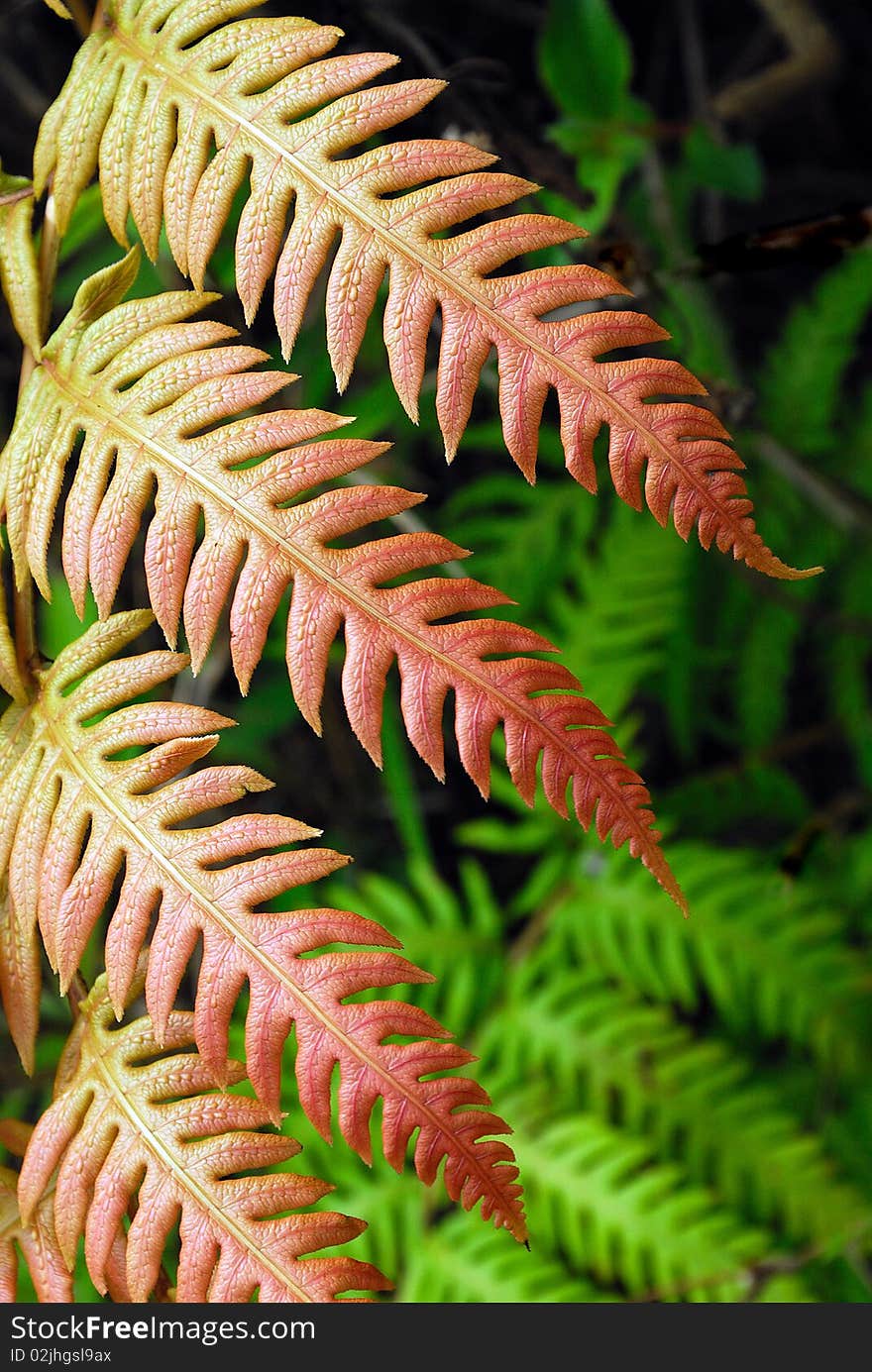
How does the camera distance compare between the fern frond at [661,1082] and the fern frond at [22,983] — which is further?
the fern frond at [661,1082]

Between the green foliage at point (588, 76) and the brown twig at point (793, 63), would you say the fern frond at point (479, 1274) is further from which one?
the brown twig at point (793, 63)

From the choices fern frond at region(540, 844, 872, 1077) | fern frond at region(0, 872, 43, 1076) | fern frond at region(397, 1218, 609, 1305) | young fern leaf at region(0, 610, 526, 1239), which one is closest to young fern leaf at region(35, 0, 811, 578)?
young fern leaf at region(0, 610, 526, 1239)

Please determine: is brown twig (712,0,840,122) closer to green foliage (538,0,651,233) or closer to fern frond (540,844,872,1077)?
green foliage (538,0,651,233)

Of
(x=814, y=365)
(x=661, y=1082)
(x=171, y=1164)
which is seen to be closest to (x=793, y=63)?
(x=814, y=365)

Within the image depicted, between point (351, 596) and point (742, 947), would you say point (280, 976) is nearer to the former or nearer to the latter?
point (351, 596)

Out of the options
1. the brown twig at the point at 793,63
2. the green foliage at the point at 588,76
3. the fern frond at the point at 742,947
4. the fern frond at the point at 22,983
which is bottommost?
the fern frond at the point at 742,947

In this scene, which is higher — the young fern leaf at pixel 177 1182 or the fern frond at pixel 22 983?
the fern frond at pixel 22 983

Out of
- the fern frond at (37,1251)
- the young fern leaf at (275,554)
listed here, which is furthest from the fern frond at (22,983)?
the young fern leaf at (275,554)
